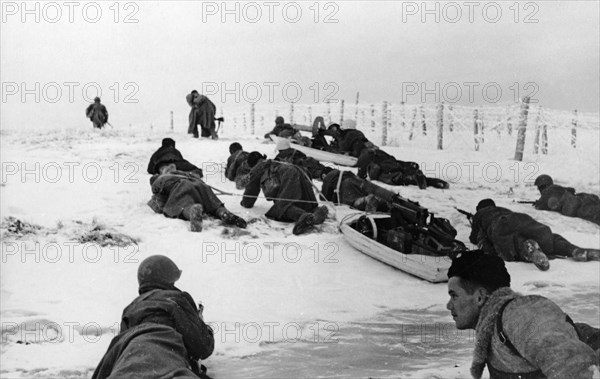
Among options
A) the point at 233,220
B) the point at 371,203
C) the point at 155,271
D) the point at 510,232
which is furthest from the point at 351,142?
the point at 155,271

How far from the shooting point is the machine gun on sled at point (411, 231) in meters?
5.17

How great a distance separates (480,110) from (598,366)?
15.2 metres

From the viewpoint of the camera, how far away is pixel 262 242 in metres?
5.61

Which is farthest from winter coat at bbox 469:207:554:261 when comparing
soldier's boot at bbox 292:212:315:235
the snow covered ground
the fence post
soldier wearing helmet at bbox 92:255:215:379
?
the fence post

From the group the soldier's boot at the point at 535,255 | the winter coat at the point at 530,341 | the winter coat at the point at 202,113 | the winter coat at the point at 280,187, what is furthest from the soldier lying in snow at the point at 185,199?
the winter coat at the point at 202,113

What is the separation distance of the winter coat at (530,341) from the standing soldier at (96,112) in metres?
13.5

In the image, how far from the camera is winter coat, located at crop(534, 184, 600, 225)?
7.45 m

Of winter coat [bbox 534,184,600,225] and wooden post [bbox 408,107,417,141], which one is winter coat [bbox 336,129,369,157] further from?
wooden post [bbox 408,107,417,141]

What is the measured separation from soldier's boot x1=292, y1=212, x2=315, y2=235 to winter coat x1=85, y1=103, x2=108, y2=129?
9.59 meters

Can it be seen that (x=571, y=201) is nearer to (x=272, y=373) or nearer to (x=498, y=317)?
(x=272, y=373)

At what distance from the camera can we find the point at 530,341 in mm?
1487

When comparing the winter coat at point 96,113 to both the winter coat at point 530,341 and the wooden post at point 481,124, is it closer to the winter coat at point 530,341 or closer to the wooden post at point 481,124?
the wooden post at point 481,124

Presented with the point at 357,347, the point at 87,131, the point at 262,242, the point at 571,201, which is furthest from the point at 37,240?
the point at 87,131

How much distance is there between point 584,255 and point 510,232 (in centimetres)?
77
